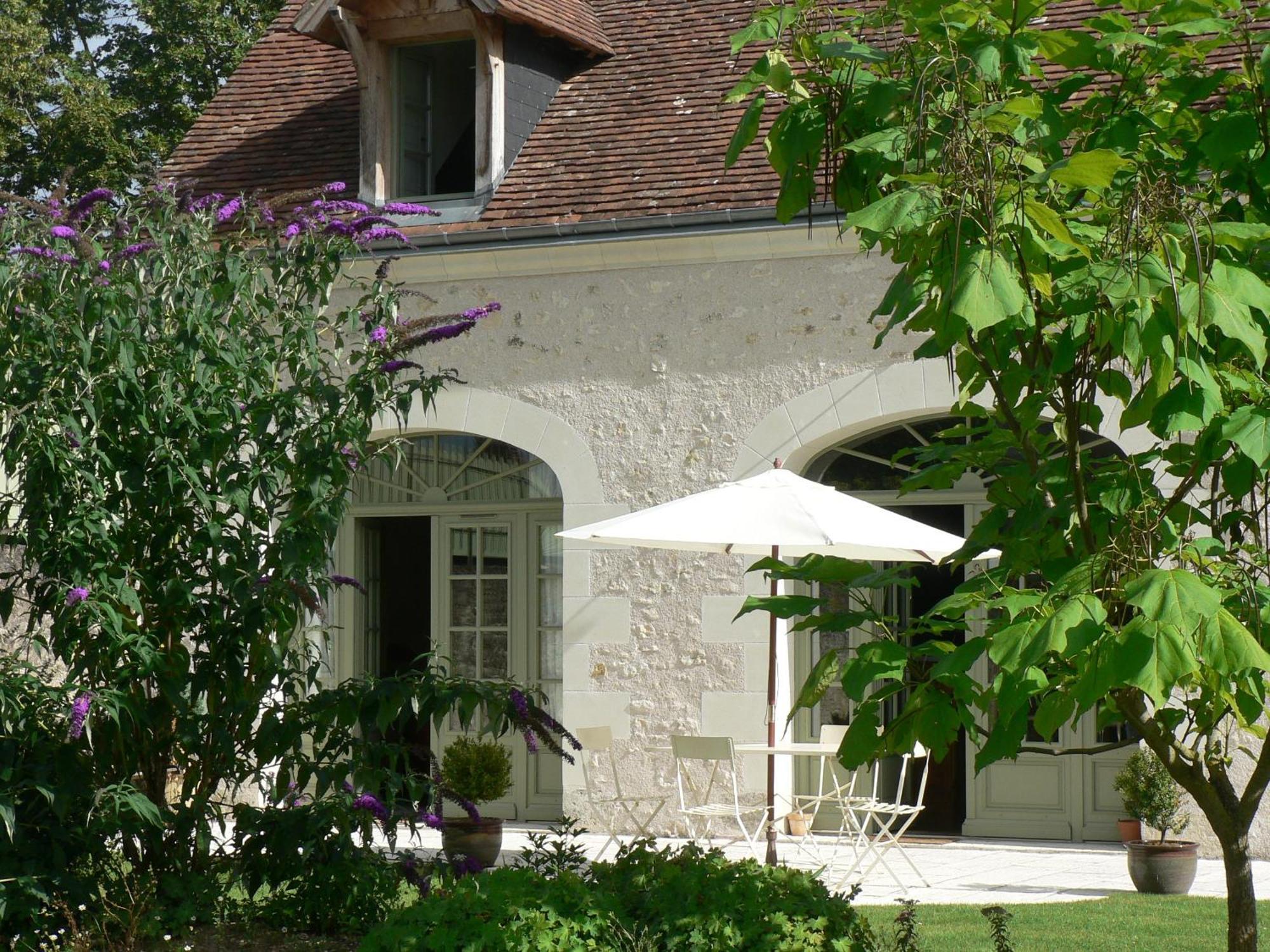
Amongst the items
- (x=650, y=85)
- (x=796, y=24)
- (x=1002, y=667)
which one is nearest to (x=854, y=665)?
(x=1002, y=667)

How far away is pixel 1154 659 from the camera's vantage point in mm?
2566

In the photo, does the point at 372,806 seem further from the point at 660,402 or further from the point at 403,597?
the point at 403,597

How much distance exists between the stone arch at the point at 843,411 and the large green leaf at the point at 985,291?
7.19 metres

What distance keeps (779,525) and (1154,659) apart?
16.8 feet

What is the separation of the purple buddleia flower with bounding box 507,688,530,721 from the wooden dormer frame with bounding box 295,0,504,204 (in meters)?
6.75

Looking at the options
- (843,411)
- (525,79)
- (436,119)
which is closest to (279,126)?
(436,119)

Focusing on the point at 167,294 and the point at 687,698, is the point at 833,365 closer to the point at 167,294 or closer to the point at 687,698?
the point at 687,698

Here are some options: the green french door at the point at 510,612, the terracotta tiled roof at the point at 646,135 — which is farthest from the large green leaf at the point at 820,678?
the green french door at the point at 510,612

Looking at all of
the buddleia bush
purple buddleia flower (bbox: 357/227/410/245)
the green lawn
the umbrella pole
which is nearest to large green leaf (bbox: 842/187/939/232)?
the buddleia bush

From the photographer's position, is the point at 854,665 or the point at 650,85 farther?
the point at 650,85

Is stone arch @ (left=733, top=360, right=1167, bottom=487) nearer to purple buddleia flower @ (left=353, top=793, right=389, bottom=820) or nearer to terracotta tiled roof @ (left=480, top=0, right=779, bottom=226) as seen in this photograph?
terracotta tiled roof @ (left=480, top=0, right=779, bottom=226)

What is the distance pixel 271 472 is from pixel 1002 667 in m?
2.93

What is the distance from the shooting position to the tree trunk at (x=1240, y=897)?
3430 millimetres

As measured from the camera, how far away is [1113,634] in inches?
106
